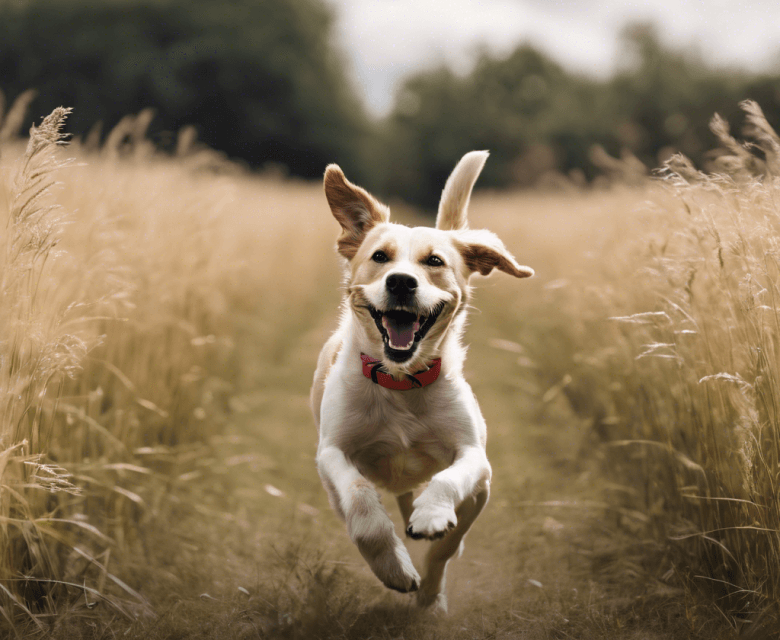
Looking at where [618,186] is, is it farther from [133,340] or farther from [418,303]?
[133,340]

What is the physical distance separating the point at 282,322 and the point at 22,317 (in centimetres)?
544

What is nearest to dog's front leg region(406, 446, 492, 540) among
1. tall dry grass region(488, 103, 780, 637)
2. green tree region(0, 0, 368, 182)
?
tall dry grass region(488, 103, 780, 637)

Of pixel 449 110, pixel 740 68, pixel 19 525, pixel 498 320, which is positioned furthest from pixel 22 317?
pixel 740 68

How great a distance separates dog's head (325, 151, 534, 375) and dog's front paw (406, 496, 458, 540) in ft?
2.10

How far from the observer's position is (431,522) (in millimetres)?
1937

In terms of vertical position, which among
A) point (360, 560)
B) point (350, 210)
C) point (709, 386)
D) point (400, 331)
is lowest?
point (360, 560)

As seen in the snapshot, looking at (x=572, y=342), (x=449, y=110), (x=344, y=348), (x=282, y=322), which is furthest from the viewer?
(x=449, y=110)

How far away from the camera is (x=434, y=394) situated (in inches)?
105

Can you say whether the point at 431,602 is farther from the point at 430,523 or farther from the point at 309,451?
the point at 309,451

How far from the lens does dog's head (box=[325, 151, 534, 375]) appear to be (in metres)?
2.47

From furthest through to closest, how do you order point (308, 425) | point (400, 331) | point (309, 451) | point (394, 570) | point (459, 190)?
point (308, 425), point (309, 451), point (459, 190), point (400, 331), point (394, 570)

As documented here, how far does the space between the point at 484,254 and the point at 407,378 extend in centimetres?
73

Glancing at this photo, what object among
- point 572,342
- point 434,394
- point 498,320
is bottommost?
point 498,320

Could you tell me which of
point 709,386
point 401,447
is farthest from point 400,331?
point 709,386
